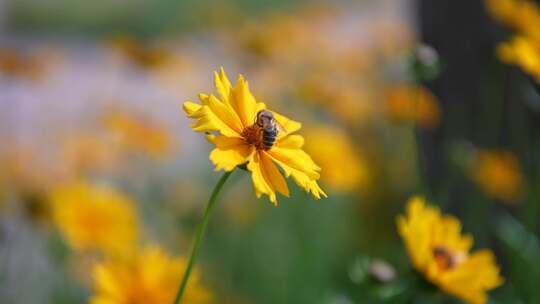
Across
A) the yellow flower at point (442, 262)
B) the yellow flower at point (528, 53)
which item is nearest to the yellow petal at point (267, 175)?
the yellow flower at point (442, 262)

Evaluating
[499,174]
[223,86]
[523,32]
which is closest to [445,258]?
[223,86]

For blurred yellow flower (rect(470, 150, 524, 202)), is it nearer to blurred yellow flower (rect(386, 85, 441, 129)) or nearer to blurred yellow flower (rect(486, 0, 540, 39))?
blurred yellow flower (rect(386, 85, 441, 129))

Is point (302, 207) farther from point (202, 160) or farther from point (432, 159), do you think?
point (202, 160)

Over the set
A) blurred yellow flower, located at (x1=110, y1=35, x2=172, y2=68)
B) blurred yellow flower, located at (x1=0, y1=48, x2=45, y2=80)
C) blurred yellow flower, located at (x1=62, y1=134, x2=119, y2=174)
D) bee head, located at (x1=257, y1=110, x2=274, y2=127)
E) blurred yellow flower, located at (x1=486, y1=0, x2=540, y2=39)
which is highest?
blurred yellow flower, located at (x1=486, y1=0, x2=540, y2=39)

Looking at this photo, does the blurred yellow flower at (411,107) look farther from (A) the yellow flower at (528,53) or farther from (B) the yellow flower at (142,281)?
(B) the yellow flower at (142,281)

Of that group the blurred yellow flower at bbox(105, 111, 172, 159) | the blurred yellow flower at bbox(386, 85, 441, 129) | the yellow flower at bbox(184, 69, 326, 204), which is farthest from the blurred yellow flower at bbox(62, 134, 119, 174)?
the yellow flower at bbox(184, 69, 326, 204)

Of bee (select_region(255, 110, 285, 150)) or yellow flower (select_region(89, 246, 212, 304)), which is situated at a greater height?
bee (select_region(255, 110, 285, 150))

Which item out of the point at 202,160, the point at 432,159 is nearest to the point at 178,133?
the point at 202,160
